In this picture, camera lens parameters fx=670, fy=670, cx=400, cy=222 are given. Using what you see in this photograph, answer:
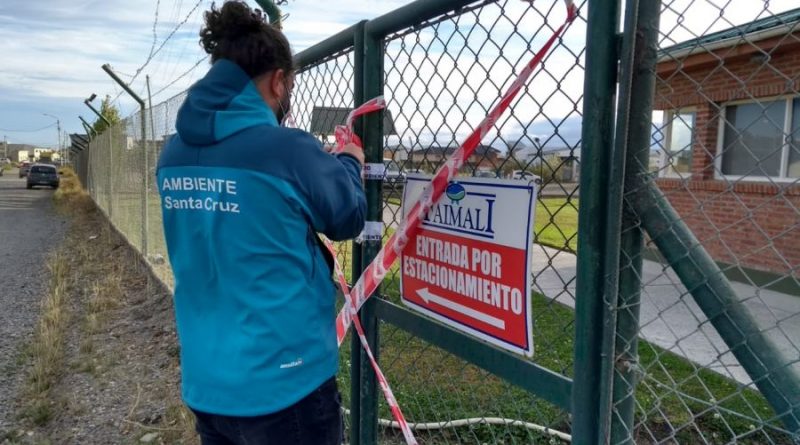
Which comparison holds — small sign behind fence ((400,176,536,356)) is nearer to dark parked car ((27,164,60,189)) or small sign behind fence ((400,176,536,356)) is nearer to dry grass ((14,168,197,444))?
dry grass ((14,168,197,444))

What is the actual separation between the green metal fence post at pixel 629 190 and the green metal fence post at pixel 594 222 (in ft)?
0.12

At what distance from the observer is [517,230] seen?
1801mm

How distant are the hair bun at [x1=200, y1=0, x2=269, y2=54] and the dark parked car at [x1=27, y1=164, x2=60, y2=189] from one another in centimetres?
4051

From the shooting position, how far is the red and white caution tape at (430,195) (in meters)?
1.74

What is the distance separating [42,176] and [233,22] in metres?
40.7

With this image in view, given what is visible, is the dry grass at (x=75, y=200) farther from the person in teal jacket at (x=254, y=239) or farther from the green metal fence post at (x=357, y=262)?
the person in teal jacket at (x=254, y=239)

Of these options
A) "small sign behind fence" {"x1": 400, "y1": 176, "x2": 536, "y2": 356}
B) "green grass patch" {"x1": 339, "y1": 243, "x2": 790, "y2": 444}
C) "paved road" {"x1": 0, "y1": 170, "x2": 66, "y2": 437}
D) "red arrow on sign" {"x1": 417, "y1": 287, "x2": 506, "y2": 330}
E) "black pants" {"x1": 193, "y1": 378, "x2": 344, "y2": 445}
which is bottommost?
"paved road" {"x1": 0, "y1": 170, "x2": 66, "y2": 437}

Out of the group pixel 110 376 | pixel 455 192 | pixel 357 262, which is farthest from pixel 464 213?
pixel 110 376

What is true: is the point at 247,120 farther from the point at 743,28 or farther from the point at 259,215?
the point at 743,28

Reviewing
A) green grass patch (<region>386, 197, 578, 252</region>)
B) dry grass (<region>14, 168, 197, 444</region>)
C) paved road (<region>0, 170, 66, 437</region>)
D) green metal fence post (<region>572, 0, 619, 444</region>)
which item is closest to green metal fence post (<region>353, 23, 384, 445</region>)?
green grass patch (<region>386, 197, 578, 252</region>)

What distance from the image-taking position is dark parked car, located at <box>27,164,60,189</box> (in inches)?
1484

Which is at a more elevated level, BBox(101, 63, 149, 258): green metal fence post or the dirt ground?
BBox(101, 63, 149, 258): green metal fence post

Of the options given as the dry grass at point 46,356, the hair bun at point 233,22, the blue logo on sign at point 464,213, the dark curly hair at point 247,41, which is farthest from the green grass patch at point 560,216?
the dry grass at point 46,356

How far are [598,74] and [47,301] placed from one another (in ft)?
25.9
